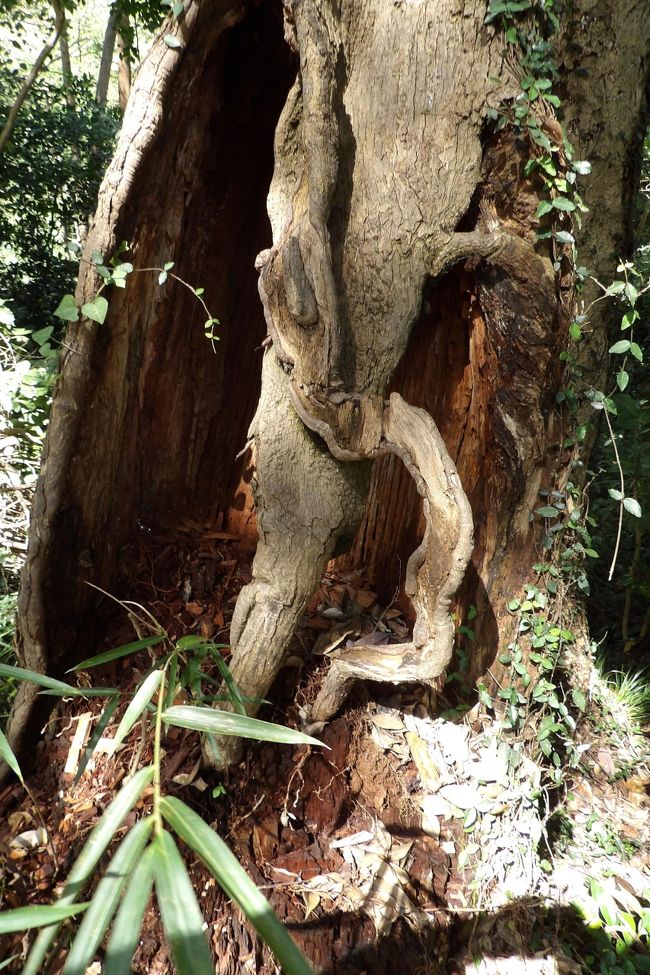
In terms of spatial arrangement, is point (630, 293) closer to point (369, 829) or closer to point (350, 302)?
point (350, 302)

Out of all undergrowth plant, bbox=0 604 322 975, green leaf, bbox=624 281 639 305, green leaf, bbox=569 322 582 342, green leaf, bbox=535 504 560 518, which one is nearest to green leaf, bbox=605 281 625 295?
green leaf, bbox=624 281 639 305

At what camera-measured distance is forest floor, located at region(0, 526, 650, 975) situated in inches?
64.0

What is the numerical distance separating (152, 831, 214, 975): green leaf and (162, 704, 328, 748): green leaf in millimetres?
215

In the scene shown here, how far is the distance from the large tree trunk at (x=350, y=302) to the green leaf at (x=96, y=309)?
A: 0.18ft

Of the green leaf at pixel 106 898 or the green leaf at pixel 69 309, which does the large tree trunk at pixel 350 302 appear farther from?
the green leaf at pixel 106 898

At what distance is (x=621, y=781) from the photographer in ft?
7.52

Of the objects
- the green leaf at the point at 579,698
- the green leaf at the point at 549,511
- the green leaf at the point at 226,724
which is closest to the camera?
the green leaf at the point at 226,724

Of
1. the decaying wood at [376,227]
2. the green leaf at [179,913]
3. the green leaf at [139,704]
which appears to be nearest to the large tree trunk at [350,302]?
the decaying wood at [376,227]

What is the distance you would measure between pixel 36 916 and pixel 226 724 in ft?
1.16

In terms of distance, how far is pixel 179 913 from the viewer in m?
0.72

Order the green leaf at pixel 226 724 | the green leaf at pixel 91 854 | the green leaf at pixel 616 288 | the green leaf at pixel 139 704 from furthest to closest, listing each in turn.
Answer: the green leaf at pixel 616 288 → the green leaf at pixel 139 704 → the green leaf at pixel 226 724 → the green leaf at pixel 91 854

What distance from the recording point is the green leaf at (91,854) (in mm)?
825

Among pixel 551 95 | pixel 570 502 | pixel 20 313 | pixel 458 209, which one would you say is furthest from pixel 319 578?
pixel 20 313

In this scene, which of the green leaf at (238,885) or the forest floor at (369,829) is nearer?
the green leaf at (238,885)
